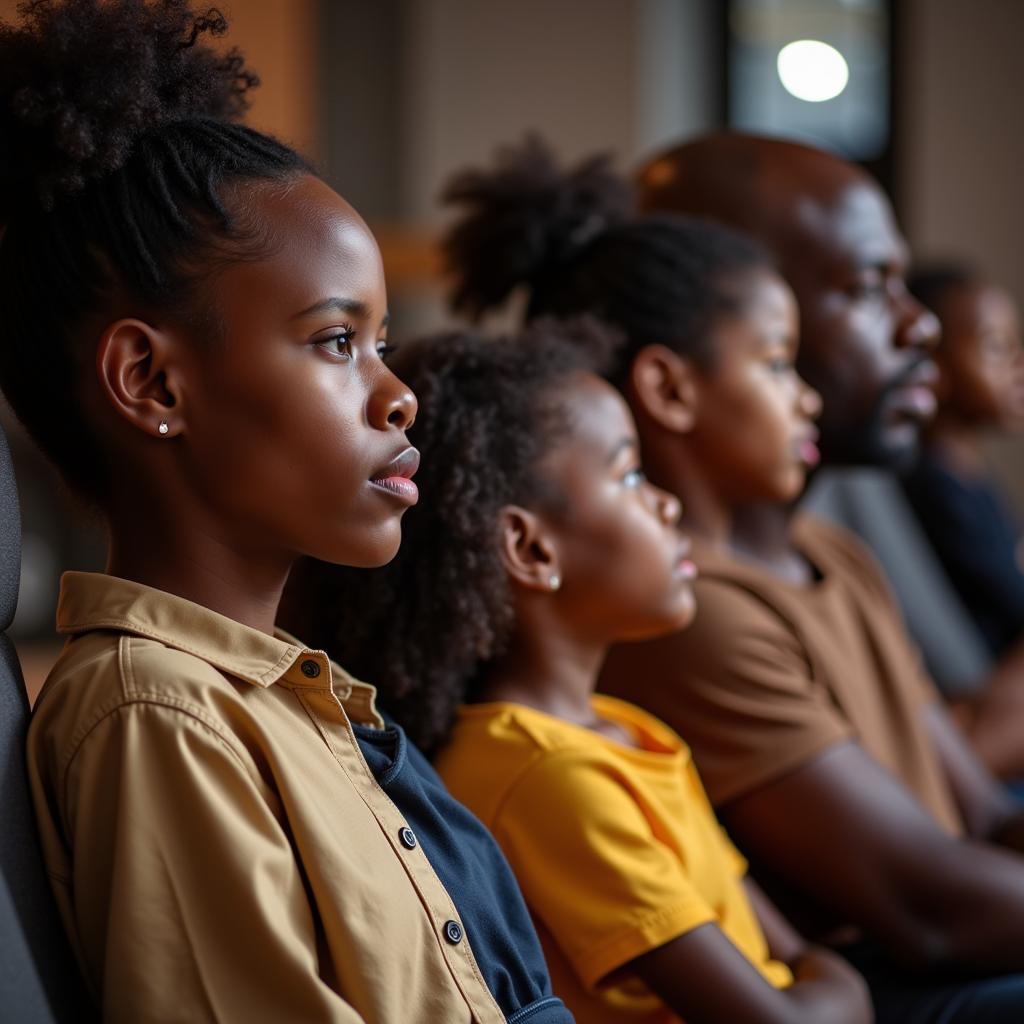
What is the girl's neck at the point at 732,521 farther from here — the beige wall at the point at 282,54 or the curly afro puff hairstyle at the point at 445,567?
the beige wall at the point at 282,54

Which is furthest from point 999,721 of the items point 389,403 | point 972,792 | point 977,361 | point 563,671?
point 389,403

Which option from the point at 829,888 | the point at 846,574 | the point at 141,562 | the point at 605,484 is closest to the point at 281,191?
the point at 141,562

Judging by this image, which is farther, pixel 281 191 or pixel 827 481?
pixel 827 481

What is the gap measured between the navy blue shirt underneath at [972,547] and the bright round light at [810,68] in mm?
2006

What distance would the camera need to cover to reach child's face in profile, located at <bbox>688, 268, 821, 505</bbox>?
143 centimetres

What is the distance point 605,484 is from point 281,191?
1.38ft

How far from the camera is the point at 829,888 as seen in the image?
1.29m

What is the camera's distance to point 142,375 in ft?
2.73

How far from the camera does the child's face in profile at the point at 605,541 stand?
45.5 inches

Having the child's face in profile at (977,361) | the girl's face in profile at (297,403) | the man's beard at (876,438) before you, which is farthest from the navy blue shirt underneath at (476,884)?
the child's face in profile at (977,361)

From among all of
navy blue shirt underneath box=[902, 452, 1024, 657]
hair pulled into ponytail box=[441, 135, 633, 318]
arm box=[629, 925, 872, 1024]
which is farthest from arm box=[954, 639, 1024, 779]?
arm box=[629, 925, 872, 1024]

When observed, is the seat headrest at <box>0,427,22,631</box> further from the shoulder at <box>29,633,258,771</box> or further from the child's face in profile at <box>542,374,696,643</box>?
the child's face in profile at <box>542,374,696,643</box>

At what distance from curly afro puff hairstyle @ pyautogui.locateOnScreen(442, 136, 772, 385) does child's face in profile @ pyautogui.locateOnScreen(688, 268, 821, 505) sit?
0.02 meters

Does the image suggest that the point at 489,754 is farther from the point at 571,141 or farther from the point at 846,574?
the point at 571,141
